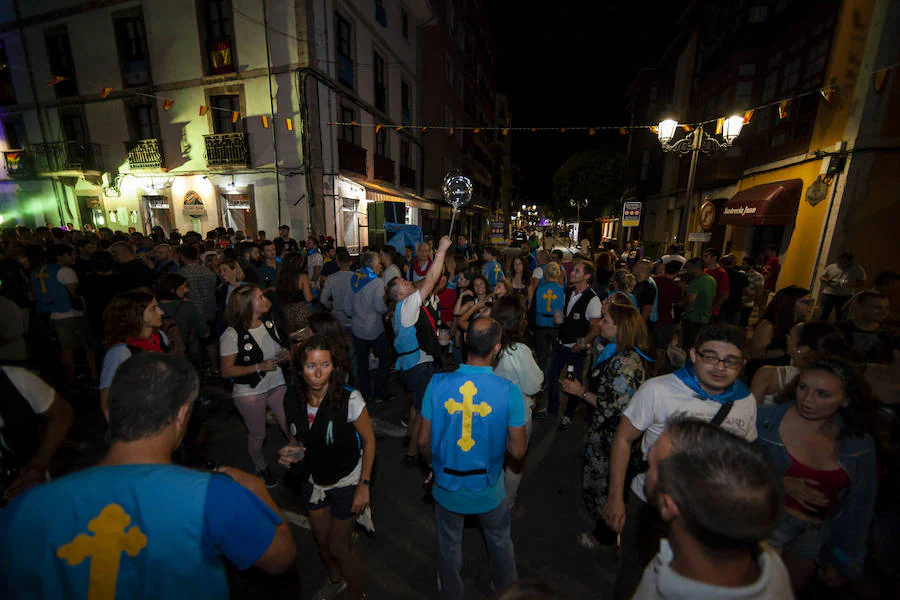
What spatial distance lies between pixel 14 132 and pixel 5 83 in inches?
87.8

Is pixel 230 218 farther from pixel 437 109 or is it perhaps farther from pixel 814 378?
pixel 814 378

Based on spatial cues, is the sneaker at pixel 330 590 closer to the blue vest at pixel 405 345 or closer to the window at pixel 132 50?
the blue vest at pixel 405 345

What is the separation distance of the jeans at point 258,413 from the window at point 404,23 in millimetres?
22678

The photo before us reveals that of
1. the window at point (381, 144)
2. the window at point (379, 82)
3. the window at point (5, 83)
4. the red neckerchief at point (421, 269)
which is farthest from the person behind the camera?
the window at point (381, 144)

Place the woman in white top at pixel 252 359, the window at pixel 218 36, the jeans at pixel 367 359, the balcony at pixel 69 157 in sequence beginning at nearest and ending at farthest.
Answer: the woman in white top at pixel 252 359, the jeans at pixel 367 359, the window at pixel 218 36, the balcony at pixel 69 157

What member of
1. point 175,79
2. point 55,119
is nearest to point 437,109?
point 175,79

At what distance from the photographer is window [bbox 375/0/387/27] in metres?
17.1

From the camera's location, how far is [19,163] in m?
18.2

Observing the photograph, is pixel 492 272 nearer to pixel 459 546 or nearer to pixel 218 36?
pixel 459 546

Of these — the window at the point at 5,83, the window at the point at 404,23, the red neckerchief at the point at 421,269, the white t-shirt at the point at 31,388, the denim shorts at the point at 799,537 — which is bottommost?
the denim shorts at the point at 799,537

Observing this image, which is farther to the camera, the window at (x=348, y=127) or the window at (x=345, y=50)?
the window at (x=348, y=127)

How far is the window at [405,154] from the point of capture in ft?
71.2

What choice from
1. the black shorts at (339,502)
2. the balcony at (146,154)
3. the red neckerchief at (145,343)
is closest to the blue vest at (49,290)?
the red neckerchief at (145,343)

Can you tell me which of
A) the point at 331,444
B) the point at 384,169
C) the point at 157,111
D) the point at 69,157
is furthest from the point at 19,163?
the point at 331,444
